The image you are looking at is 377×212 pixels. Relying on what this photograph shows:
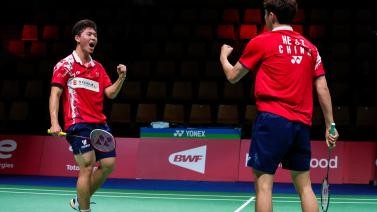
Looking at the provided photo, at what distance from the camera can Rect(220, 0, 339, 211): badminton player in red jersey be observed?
354cm

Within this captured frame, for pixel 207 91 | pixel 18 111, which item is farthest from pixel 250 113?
pixel 18 111

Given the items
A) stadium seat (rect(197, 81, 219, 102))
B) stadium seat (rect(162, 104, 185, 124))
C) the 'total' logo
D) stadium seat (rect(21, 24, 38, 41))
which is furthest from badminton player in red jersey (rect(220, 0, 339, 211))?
stadium seat (rect(21, 24, 38, 41))

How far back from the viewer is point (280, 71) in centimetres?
356

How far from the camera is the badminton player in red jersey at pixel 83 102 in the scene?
4855mm

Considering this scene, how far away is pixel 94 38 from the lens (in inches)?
199

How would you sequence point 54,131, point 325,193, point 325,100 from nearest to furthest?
point 325,100 < point 325,193 < point 54,131

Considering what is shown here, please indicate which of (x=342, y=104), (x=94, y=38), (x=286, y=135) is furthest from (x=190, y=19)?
(x=286, y=135)

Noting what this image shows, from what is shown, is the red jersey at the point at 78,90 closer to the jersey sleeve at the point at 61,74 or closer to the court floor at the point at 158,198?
the jersey sleeve at the point at 61,74

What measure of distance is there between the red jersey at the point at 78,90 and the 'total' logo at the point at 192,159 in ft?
14.0

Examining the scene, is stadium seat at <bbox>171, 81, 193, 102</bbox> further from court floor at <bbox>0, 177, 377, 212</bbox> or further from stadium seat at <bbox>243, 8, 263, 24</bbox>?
court floor at <bbox>0, 177, 377, 212</bbox>

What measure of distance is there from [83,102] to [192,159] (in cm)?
446

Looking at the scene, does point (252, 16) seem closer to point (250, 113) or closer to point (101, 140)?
point (250, 113)

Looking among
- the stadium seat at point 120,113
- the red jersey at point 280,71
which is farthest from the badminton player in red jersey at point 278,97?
the stadium seat at point 120,113

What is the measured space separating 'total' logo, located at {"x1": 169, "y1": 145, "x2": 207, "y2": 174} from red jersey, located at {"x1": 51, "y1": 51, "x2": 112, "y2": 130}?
4252mm
